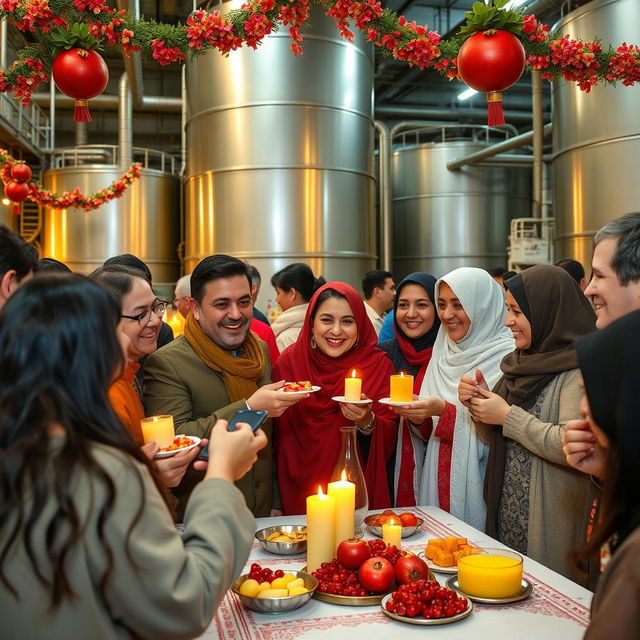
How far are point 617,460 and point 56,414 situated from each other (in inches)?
35.7

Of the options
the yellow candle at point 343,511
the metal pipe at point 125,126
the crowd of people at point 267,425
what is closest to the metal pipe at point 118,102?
the metal pipe at point 125,126

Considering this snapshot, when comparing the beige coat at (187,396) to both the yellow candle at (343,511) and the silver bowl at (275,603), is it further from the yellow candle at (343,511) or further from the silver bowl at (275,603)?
the silver bowl at (275,603)

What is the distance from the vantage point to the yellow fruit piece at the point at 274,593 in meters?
1.69

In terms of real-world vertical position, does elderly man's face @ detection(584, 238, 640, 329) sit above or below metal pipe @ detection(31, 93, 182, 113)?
below

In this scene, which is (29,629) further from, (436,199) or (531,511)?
(436,199)

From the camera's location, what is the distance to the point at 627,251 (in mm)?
2035

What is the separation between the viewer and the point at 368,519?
2.31 meters

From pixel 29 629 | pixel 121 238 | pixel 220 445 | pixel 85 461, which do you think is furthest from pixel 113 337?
pixel 121 238

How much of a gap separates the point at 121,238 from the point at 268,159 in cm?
372

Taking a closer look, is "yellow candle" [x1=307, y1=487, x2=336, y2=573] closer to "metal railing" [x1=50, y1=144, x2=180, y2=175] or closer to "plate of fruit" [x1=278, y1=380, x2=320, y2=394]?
"plate of fruit" [x1=278, y1=380, x2=320, y2=394]

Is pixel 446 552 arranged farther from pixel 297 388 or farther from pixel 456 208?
pixel 456 208

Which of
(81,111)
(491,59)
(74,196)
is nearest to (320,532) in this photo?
(491,59)

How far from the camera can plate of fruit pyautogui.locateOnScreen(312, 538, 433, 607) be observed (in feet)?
5.68

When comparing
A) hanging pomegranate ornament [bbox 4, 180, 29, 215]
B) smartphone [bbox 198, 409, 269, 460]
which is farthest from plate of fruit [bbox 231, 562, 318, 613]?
hanging pomegranate ornament [bbox 4, 180, 29, 215]
